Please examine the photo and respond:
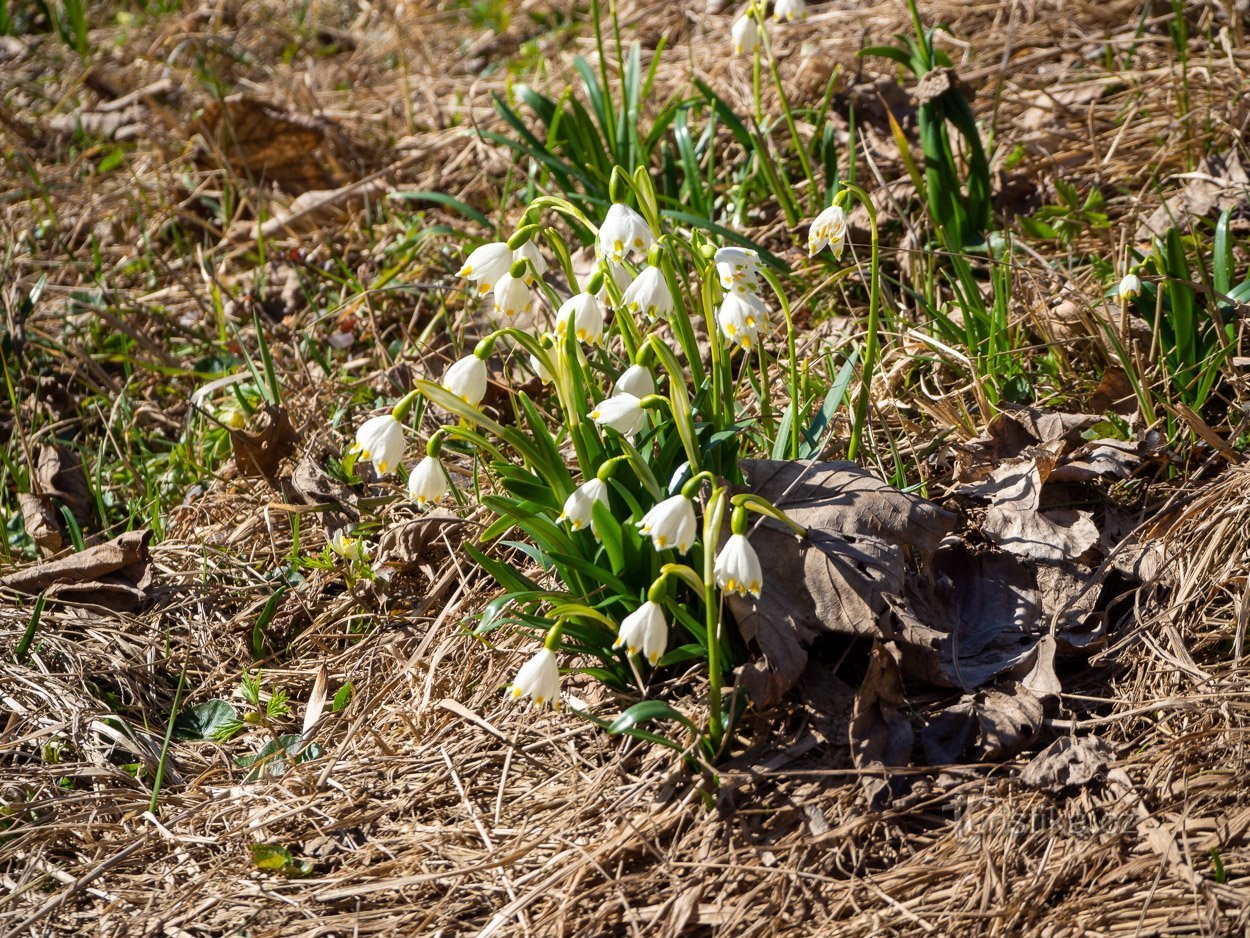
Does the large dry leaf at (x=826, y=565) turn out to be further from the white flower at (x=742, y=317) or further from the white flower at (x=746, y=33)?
the white flower at (x=746, y=33)

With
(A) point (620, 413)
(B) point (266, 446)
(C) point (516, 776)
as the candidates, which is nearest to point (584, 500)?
(A) point (620, 413)

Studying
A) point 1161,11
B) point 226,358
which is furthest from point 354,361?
point 1161,11

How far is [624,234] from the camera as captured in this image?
5.75 feet

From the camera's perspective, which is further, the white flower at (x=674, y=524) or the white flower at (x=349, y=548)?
the white flower at (x=349, y=548)

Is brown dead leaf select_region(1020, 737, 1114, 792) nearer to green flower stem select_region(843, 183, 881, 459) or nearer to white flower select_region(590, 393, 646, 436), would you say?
green flower stem select_region(843, 183, 881, 459)

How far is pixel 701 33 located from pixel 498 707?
3.21 metres

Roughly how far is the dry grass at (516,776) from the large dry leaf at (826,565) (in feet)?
0.55

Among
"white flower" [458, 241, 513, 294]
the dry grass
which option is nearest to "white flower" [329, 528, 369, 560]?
the dry grass

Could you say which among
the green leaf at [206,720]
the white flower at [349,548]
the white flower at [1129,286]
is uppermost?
the white flower at [1129,286]

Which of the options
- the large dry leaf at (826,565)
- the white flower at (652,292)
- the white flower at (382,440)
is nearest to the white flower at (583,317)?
the white flower at (652,292)

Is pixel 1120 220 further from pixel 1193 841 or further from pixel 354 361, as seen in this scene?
pixel 354 361

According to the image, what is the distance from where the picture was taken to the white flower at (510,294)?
69.0 inches

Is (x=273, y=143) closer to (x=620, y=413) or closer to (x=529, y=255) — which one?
(x=529, y=255)

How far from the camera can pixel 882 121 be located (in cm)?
337
